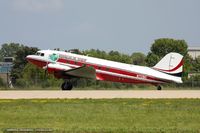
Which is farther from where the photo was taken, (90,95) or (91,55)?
(91,55)

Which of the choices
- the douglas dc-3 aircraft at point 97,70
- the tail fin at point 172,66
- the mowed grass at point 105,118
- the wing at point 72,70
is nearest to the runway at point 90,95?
the mowed grass at point 105,118

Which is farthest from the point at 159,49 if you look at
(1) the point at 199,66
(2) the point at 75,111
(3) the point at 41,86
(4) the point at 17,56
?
(2) the point at 75,111

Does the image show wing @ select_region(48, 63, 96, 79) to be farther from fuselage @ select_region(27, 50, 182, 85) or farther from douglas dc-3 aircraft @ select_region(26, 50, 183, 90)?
fuselage @ select_region(27, 50, 182, 85)

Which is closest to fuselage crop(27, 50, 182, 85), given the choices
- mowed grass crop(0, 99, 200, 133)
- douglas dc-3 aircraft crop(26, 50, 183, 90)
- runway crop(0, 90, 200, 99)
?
douglas dc-3 aircraft crop(26, 50, 183, 90)

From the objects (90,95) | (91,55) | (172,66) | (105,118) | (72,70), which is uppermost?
(91,55)

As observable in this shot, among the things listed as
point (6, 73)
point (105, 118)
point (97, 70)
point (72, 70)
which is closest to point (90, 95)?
point (72, 70)

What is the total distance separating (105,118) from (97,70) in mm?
31544

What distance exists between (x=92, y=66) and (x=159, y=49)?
96.3m

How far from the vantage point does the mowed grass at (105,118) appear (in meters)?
19.1

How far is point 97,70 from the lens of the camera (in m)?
54.1

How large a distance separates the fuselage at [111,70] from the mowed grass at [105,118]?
24.3 metres

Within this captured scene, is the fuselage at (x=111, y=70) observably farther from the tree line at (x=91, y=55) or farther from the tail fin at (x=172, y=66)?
the tree line at (x=91, y=55)

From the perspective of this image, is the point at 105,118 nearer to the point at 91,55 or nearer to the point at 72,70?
the point at 72,70

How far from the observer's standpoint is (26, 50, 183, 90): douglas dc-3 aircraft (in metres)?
52.8
